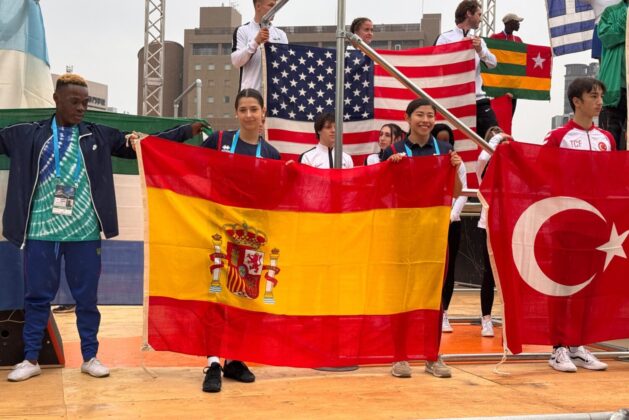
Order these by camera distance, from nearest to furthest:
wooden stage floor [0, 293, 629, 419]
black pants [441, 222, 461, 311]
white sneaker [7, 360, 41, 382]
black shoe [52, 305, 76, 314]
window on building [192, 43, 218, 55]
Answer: wooden stage floor [0, 293, 629, 419] < white sneaker [7, 360, 41, 382] < black pants [441, 222, 461, 311] < black shoe [52, 305, 76, 314] < window on building [192, 43, 218, 55]

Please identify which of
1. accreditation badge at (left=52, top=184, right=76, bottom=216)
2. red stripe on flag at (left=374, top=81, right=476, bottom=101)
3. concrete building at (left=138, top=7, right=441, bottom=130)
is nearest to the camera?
accreditation badge at (left=52, top=184, right=76, bottom=216)

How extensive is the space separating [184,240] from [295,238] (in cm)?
70

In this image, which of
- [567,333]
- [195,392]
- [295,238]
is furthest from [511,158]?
[195,392]

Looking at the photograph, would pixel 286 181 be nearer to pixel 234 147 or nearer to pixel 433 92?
pixel 234 147

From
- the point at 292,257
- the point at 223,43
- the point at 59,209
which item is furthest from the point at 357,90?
the point at 223,43

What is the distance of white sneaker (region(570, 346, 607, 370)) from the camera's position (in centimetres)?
532

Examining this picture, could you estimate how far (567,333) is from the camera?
17.3ft

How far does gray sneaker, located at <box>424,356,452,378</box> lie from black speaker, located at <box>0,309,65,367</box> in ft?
7.96

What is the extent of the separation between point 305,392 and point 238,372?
0.52m

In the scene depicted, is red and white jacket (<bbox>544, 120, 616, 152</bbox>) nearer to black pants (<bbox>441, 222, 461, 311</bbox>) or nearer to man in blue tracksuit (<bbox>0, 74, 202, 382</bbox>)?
black pants (<bbox>441, 222, 461, 311</bbox>)

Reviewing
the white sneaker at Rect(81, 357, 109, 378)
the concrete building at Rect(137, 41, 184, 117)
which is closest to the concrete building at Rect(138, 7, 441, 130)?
the concrete building at Rect(137, 41, 184, 117)

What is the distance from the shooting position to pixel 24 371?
4543 millimetres

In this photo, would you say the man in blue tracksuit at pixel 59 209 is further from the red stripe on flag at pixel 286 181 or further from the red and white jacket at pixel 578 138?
the red and white jacket at pixel 578 138

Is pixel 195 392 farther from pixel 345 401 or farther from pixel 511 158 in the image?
pixel 511 158
